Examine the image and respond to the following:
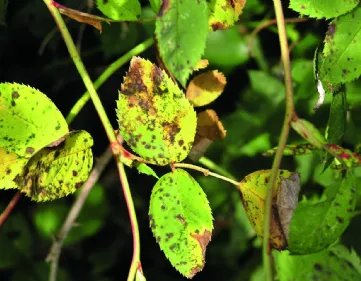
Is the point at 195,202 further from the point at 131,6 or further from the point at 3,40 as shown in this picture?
the point at 3,40

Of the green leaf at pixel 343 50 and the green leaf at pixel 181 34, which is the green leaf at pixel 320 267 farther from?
the green leaf at pixel 181 34

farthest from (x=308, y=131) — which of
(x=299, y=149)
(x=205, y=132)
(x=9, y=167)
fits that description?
(x=9, y=167)

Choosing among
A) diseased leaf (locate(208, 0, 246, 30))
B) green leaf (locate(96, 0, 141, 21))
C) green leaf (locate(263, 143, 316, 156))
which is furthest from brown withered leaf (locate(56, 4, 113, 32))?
green leaf (locate(263, 143, 316, 156))

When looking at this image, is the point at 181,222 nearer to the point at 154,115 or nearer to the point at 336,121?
the point at 154,115

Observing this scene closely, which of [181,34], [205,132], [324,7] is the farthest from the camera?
[205,132]

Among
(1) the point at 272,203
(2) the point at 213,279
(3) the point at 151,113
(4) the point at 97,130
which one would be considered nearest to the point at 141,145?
(3) the point at 151,113

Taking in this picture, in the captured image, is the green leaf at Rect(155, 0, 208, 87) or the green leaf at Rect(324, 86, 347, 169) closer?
the green leaf at Rect(155, 0, 208, 87)

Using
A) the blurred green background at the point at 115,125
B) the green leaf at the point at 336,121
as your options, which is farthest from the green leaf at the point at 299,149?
the blurred green background at the point at 115,125

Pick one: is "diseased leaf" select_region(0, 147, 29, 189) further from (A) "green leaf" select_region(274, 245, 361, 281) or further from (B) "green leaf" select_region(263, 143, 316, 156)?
(A) "green leaf" select_region(274, 245, 361, 281)
